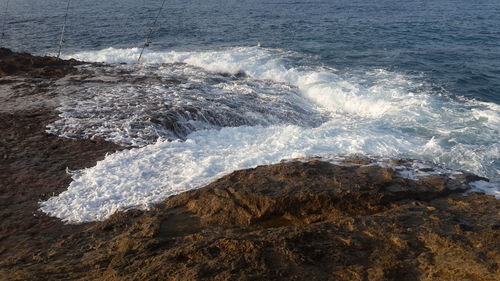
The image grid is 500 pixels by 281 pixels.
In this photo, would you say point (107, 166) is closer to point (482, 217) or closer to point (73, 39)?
point (482, 217)

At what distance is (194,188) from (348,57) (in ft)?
43.2

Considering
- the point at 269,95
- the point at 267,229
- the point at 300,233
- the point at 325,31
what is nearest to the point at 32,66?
the point at 269,95

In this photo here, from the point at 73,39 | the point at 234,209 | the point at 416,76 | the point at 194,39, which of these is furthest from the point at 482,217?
the point at 73,39

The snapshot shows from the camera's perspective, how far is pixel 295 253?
3.87 meters

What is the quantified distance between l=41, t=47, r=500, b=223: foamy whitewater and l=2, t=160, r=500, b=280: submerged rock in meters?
0.73

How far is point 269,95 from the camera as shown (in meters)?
12.5

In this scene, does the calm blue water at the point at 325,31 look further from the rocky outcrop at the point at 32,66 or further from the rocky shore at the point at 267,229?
the rocky shore at the point at 267,229

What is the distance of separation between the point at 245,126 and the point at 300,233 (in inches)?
227

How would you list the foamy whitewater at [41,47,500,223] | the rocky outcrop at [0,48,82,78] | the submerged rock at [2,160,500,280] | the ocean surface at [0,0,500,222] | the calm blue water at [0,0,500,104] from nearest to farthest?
the submerged rock at [2,160,500,280] → the foamy whitewater at [41,47,500,223] → the ocean surface at [0,0,500,222] → the rocky outcrop at [0,48,82,78] → the calm blue water at [0,0,500,104]

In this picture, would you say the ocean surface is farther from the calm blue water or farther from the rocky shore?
the rocky shore

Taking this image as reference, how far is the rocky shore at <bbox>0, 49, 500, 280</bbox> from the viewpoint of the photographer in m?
3.71

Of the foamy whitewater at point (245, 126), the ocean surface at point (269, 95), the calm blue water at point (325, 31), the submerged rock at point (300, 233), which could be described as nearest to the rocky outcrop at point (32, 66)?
the ocean surface at point (269, 95)

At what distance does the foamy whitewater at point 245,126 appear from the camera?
6.57 m

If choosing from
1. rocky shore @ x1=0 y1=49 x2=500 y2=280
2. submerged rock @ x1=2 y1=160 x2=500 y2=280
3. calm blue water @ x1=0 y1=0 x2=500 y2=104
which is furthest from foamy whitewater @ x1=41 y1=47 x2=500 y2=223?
calm blue water @ x1=0 y1=0 x2=500 y2=104
